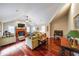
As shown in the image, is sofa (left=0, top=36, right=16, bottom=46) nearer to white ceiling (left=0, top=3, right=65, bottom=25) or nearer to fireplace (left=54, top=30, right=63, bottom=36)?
white ceiling (left=0, top=3, right=65, bottom=25)

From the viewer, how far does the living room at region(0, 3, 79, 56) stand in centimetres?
250

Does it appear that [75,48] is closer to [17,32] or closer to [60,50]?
[60,50]

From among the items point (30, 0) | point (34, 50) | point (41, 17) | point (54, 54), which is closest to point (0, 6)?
point (30, 0)

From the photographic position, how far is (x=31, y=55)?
2525 mm

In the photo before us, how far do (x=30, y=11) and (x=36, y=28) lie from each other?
369mm

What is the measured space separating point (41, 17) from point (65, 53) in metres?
0.87

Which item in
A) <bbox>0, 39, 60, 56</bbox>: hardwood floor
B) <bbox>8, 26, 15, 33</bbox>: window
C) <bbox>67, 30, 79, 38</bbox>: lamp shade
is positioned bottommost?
<bbox>0, 39, 60, 56</bbox>: hardwood floor

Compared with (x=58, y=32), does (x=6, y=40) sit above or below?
below

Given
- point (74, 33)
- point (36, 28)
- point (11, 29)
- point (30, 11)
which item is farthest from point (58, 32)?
point (11, 29)

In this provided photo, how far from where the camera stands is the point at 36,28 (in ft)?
8.30

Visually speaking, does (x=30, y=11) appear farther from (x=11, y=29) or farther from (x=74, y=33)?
(x=74, y=33)

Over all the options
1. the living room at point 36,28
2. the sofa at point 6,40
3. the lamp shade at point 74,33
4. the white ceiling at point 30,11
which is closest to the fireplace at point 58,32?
the living room at point 36,28

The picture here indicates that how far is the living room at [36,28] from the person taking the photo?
250 centimetres

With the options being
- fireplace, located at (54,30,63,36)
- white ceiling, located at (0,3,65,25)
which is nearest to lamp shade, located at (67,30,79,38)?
fireplace, located at (54,30,63,36)
